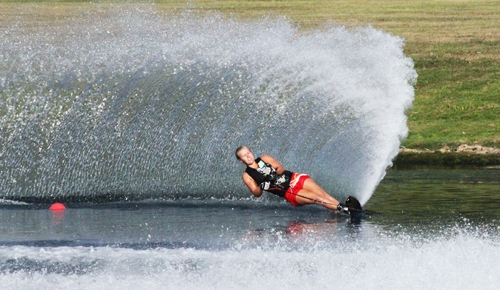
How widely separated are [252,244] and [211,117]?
18.4 ft

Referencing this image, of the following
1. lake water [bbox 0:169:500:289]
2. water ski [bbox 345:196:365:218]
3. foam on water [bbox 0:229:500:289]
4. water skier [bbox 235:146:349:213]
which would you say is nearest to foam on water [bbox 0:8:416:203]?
lake water [bbox 0:169:500:289]

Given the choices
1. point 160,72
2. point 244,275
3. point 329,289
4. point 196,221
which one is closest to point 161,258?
point 244,275

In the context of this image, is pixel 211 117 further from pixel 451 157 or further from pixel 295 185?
pixel 451 157

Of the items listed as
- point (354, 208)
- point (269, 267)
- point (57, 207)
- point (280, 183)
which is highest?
point (280, 183)

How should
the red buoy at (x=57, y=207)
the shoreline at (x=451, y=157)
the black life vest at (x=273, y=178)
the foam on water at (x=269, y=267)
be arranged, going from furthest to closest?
the shoreline at (x=451, y=157), the red buoy at (x=57, y=207), the black life vest at (x=273, y=178), the foam on water at (x=269, y=267)

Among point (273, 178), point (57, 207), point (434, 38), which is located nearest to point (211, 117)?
point (273, 178)

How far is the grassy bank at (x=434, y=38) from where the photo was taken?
76.9 feet

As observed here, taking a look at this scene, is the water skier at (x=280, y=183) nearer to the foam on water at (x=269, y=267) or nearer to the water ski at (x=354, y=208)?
the water ski at (x=354, y=208)

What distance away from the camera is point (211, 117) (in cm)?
1502

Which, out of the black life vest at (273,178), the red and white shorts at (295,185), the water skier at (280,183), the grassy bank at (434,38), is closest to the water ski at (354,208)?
the water skier at (280,183)

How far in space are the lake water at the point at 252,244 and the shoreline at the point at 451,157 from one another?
4.89 meters

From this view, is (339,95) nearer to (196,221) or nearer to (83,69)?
(196,221)

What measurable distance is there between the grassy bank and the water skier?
9.48 metres

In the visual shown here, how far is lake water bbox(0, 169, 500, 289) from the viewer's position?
812 centimetres
